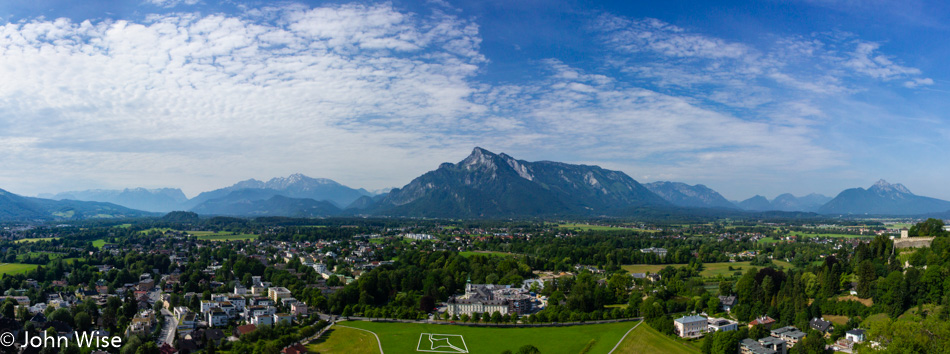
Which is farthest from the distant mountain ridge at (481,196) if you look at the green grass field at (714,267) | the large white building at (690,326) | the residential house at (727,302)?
Answer: the large white building at (690,326)

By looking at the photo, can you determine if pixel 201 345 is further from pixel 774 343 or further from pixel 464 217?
pixel 464 217

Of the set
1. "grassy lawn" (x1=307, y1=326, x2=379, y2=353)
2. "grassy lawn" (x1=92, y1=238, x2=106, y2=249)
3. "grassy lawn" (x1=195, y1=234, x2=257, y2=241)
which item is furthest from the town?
"grassy lawn" (x1=195, y1=234, x2=257, y2=241)

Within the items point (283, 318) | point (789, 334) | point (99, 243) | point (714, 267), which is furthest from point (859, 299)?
point (99, 243)

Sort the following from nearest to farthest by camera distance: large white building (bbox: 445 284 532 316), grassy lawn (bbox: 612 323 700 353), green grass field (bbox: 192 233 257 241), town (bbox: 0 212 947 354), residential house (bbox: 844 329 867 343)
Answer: residential house (bbox: 844 329 867 343) < grassy lawn (bbox: 612 323 700 353) < town (bbox: 0 212 947 354) < large white building (bbox: 445 284 532 316) < green grass field (bbox: 192 233 257 241)

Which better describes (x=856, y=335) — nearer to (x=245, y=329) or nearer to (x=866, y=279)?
(x=866, y=279)

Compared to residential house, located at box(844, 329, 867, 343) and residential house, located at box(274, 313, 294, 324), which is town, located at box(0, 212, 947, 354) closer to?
→ residential house, located at box(844, 329, 867, 343)

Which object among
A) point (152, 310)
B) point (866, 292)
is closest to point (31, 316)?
point (152, 310)
